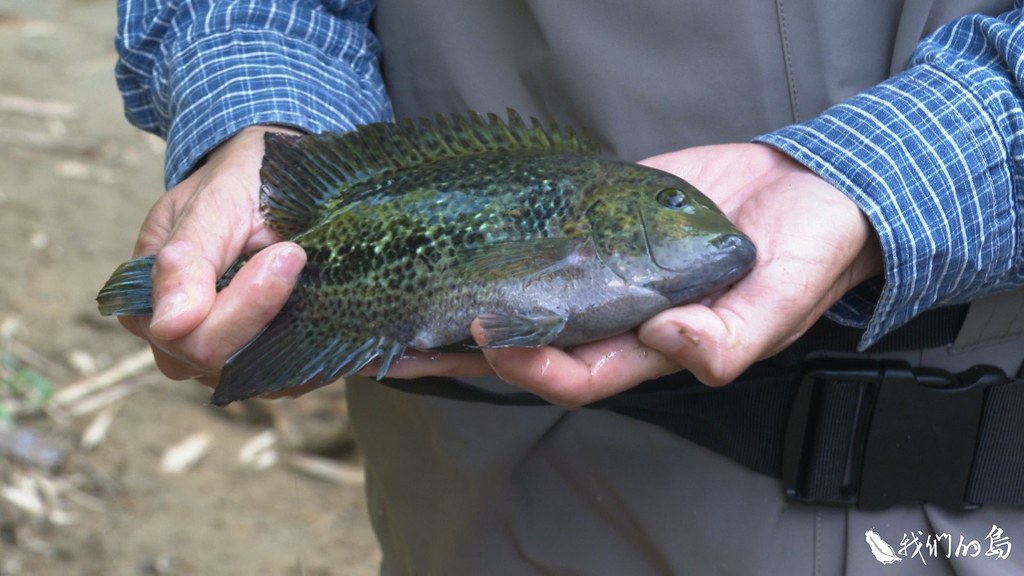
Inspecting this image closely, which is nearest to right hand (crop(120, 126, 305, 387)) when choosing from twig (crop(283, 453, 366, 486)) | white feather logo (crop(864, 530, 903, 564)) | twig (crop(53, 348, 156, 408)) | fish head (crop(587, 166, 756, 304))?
fish head (crop(587, 166, 756, 304))

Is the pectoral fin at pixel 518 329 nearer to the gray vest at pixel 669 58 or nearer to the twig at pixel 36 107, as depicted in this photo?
the gray vest at pixel 669 58

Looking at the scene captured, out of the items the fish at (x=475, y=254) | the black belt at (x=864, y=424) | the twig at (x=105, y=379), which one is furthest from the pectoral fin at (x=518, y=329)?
the twig at (x=105, y=379)

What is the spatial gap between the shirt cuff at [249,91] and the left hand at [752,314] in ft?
1.97

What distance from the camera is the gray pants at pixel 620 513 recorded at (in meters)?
1.94

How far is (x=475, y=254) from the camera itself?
190cm

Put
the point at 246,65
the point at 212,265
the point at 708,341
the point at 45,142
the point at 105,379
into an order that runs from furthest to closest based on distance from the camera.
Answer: the point at 45,142 → the point at 105,379 → the point at 246,65 → the point at 212,265 → the point at 708,341

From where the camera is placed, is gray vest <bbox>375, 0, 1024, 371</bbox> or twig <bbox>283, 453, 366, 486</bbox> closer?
gray vest <bbox>375, 0, 1024, 371</bbox>

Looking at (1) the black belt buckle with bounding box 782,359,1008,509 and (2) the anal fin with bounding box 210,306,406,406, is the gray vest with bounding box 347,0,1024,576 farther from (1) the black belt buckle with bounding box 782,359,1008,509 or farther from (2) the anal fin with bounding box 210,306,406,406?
(2) the anal fin with bounding box 210,306,406,406

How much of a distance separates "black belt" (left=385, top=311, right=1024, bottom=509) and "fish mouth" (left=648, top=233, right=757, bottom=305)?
0.21m

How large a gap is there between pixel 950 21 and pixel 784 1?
29 cm

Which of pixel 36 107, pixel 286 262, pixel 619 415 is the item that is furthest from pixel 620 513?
pixel 36 107

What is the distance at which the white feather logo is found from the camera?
1.93 m

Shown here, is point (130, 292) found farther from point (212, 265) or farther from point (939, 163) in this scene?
point (939, 163)

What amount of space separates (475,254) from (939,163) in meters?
0.79
